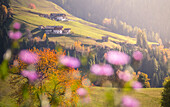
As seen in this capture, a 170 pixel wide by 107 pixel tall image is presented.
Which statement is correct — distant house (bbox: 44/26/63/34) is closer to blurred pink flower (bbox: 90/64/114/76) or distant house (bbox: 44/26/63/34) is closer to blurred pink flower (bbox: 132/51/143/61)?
blurred pink flower (bbox: 90/64/114/76)

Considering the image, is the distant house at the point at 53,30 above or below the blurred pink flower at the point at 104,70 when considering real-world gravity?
above

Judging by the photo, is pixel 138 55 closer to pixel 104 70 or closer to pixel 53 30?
pixel 104 70

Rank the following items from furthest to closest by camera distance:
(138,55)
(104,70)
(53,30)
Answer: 1. (53,30)
2. (138,55)
3. (104,70)

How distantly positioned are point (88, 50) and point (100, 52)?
14699 millimetres

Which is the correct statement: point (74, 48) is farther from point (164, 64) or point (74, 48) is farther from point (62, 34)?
point (164, 64)

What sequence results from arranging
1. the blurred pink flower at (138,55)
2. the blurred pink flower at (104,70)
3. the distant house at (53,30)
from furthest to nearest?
the distant house at (53,30)
the blurred pink flower at (138,55)
the blurred pink flower at (104,70)

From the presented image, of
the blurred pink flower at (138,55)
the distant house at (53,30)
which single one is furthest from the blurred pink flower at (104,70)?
the distant house at (53,30)

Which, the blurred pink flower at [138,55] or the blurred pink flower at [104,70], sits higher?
the blurred pink flower at [138,55]

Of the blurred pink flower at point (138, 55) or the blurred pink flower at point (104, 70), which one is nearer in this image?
the blurred pink flower at point (104, 70)

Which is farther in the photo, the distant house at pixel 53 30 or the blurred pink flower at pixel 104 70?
the distant house at pixel 53 30

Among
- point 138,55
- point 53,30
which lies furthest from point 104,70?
point 53,30

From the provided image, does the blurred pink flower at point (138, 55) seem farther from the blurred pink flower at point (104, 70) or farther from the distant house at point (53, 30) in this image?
the distant house at point (53, 30)

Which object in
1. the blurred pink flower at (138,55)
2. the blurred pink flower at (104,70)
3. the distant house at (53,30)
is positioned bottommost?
the blurred pink flower at (104,70)

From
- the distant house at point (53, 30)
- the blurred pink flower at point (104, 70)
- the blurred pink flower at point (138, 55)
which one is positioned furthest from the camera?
the distant house at point (53, 30)
